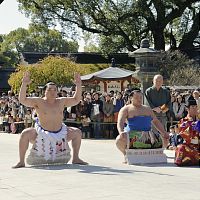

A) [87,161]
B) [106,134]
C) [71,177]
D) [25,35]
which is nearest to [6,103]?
[106,134]

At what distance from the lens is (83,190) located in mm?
6363

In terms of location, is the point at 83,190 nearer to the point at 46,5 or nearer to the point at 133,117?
the point at 133,117

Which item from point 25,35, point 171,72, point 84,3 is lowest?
point 171,72

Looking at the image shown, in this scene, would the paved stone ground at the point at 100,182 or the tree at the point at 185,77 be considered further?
the tree at the point at 185,77

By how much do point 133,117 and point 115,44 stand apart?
29.8 m

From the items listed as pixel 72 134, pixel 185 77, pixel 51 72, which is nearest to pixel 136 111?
pixel 72 134

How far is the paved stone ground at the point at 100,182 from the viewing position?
6055mm

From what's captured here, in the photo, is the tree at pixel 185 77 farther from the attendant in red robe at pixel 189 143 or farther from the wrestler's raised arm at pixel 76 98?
the wrestler's raised arm at pixel 76 98

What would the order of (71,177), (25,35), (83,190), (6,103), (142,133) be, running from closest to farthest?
(83,190)
(71,177)
(142,133)
(6,103)
(25,35)

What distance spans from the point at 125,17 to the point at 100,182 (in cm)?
3057

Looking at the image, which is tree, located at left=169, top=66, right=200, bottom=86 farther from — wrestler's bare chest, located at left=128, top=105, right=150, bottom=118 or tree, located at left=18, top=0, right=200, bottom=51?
wrestler's bare chest, located at left=128, top=105, right=150, bottom=118

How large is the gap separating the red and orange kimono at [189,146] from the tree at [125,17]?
92.5 feet

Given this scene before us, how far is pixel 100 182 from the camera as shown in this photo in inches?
272

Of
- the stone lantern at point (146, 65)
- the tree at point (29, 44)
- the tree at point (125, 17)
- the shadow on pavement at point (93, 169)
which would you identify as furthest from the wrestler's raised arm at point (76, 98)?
the tree at point (29, 44)
